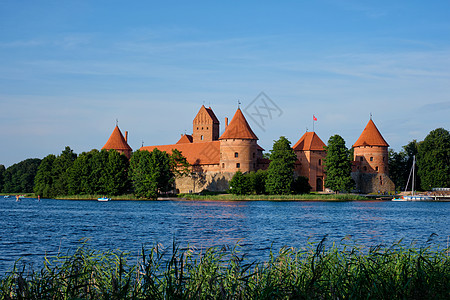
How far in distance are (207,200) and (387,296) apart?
51.6m

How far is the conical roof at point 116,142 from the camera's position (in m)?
77.5

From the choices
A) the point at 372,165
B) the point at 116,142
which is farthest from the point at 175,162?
the point at 372,165

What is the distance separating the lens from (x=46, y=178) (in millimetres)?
72000

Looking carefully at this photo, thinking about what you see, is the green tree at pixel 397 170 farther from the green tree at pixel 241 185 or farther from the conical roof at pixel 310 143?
the green tree at pixel 241 185

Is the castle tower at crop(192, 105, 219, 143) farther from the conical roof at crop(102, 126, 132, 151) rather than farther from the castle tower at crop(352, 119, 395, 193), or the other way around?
the castle tower at crop(352, 119, 395, 193)

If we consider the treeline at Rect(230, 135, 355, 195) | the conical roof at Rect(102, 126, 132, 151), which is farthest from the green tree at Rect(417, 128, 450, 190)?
the conical roof at Rect(102, 126, 132, 151)

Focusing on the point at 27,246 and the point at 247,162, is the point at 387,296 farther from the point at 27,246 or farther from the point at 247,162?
the point at 247,162

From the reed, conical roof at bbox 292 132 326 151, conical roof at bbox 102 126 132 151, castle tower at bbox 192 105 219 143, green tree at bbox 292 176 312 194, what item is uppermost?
castle tower at bbox 192 105 219 143

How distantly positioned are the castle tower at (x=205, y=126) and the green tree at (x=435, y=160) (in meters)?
29.9

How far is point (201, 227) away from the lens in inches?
957

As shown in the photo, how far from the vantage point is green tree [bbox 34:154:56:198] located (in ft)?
227

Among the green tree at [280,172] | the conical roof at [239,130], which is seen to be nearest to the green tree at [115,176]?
the conical roof at [239,130]

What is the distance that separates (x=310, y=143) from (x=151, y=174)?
2098 centimetres

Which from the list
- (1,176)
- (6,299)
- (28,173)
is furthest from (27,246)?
(1,176)
